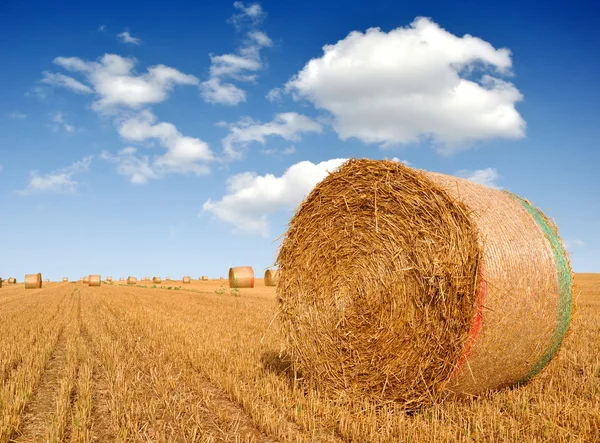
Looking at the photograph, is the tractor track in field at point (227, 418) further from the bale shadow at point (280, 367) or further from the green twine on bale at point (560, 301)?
the green twine on bale at point (560, 301)

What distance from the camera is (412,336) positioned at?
4.88 m

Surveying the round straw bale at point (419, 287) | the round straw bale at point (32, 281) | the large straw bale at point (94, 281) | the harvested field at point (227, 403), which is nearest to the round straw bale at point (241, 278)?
the large straw bale at point (94, 281)

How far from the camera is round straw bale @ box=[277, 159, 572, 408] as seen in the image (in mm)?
4676

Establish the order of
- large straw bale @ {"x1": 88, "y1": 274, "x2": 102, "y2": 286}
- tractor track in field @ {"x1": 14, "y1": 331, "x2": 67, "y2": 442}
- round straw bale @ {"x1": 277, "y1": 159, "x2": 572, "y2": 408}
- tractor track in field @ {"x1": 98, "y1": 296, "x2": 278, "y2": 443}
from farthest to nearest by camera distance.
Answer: large straw bale @ {"x1": 88, "y1": 274, "x2": 102, "y2": 286}, round straw bale @ {"x1": 277, "y1": 159, "x2": 572, "y2": 408}, tractor track in field @ {"x1": 14, "y1": 331, "x2": 67, "y2": 442}, tractor track in field @ {"x1": 98, "y1": 296, "x2": 278, "y2": 443}

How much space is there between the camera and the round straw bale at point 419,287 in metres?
4.68

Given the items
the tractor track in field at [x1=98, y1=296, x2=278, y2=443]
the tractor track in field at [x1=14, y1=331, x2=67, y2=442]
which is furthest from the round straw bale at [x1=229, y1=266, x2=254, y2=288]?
the tractor track in field at [x1=98, y1=296, x2=278, y2=443]

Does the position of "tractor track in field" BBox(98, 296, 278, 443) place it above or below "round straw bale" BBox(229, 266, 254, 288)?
below

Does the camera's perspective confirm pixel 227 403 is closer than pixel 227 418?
No

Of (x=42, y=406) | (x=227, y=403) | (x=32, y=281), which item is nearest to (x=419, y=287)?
(x=227, y=403)

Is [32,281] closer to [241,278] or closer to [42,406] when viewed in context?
[241,278]

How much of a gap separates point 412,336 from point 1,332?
9.74 metres

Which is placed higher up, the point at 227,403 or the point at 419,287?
the point at 419,287

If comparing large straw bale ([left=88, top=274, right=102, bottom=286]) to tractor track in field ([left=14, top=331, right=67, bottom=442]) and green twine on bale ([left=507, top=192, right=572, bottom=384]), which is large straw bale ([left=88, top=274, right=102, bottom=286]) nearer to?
tractor track in field ([left=14, top=331, right=67, bottom=442])

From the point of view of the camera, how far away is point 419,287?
4.86m
